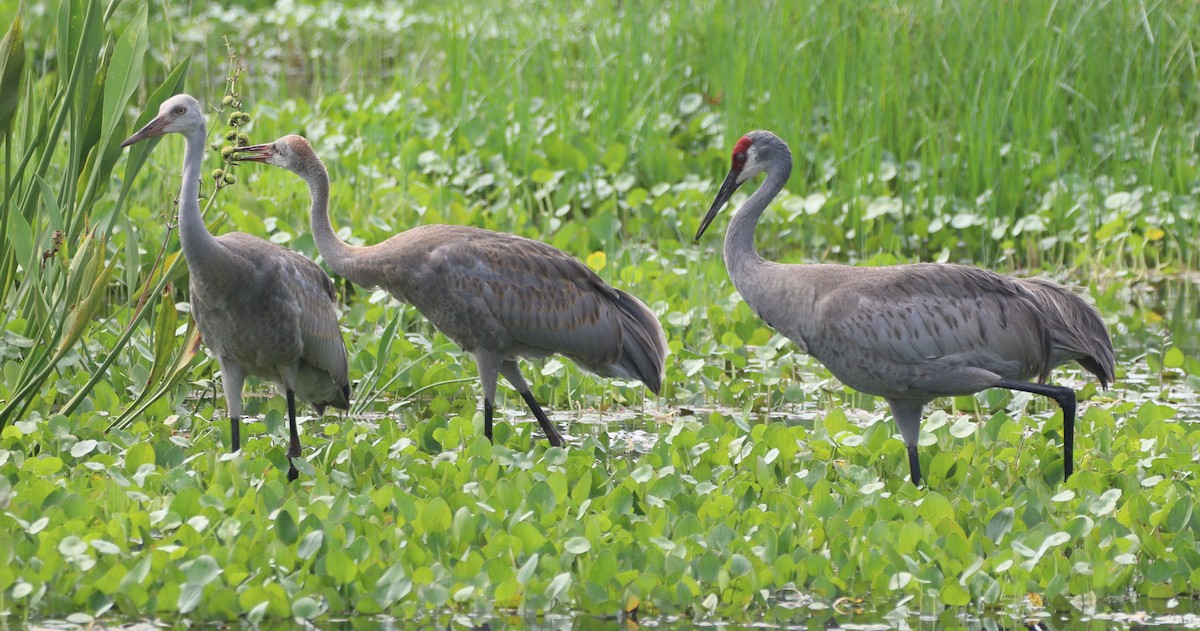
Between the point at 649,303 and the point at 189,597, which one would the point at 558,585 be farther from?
the point at 649,303

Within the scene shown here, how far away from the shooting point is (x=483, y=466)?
5836 mm

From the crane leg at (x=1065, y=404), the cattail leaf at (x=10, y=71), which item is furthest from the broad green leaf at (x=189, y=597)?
the crane leg at (x=1065, y=404)

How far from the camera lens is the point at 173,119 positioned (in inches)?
234

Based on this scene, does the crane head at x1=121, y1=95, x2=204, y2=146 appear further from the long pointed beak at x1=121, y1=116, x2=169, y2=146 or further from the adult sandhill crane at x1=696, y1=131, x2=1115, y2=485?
the adult sandhill crane at x1=696, y1=131, x2=1115, y2=485

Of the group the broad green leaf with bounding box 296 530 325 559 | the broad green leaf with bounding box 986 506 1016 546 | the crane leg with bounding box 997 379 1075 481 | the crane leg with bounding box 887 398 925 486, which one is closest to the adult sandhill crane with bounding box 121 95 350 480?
the broad green leaf with bounding box 296 530 325 559

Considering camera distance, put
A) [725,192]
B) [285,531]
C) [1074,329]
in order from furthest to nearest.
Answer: [725,192]
[1074,329]
[285,531]

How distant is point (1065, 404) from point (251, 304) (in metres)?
3.02

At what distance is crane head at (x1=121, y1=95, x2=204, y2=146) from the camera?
590cm

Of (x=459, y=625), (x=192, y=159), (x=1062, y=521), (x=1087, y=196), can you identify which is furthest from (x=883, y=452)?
(x=1087, y=196)

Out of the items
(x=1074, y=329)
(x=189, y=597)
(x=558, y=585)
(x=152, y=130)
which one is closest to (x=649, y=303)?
(x=1074, y=329)

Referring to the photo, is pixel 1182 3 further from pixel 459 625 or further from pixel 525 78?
pixel 459 625

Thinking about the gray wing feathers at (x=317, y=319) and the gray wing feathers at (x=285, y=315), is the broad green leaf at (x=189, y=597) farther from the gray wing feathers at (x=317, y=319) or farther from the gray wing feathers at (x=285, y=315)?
the gray wing feathers at (x=317, y=319)

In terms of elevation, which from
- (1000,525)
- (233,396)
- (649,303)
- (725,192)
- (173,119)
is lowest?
(1000,525)

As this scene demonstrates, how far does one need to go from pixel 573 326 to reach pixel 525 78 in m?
5.15
